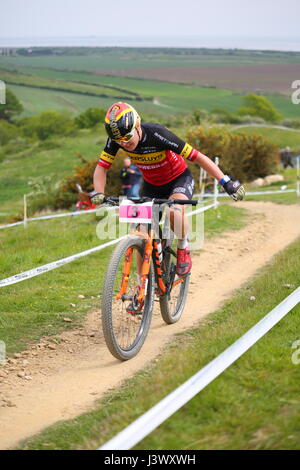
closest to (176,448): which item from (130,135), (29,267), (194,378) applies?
(194,378)

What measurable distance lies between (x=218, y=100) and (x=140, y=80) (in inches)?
1169

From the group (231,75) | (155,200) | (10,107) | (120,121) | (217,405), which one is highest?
(231,75)

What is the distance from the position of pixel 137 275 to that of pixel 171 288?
30.7 inches

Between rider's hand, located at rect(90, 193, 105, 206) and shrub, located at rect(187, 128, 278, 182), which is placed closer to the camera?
rider's hand, located at rect(90, 193, 105, 206)

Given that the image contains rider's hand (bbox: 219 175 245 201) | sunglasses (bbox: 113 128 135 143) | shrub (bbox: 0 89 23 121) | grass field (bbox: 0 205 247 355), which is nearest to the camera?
sunglasses (bbox: 113 128 135 143)

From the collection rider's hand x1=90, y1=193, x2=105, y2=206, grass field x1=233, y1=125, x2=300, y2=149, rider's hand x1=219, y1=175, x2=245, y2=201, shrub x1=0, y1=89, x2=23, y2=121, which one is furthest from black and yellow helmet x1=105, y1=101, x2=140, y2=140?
shrub x1=0, y1=89, x2=23, y2=121

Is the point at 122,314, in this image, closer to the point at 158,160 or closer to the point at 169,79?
the point at 158,160

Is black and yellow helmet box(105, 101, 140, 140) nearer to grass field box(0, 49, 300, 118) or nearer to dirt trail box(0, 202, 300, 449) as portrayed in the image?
dirt trail box(0, 202, 300, 449)

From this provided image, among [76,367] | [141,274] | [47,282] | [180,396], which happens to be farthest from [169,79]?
[180,396]

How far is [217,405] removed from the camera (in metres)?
4.10

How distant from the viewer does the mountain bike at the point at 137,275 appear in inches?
226

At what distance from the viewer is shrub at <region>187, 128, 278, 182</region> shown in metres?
28.0

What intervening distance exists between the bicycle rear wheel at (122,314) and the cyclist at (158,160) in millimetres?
649

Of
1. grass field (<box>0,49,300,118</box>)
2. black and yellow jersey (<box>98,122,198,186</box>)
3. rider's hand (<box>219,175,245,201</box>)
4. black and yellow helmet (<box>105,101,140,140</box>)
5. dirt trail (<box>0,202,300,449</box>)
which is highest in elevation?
grass field (<box>0,49,300,118</box>)
